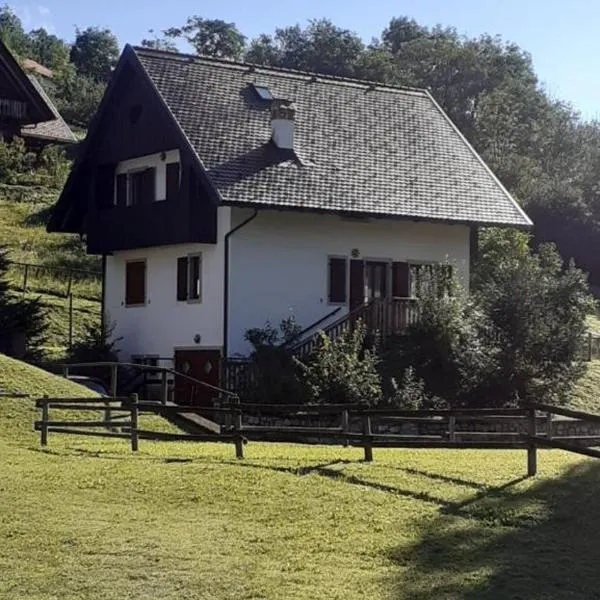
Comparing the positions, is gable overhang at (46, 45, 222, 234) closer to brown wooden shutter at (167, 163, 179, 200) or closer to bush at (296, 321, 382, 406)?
brown wooden shutter at (167, 163, 179, 200)

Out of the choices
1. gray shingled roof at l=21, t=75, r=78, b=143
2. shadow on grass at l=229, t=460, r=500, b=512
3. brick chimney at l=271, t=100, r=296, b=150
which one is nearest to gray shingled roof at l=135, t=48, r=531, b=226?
brick chimney at l=271, t=100, r=296, b=150

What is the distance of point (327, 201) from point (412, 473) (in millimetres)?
16212

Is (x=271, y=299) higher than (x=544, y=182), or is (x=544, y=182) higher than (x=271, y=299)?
(x=544, y=182)

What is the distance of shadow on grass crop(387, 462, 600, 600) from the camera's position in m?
11.5

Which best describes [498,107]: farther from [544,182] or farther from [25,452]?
[25,452]

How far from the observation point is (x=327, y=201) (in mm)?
32094

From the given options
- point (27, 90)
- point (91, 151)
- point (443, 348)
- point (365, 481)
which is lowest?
point (365, 481)

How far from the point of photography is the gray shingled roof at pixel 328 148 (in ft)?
105

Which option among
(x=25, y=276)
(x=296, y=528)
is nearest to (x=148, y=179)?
(x=25, y=276)

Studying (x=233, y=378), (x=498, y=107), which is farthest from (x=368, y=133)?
(x=498, y=107)

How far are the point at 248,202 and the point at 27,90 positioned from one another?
98.8ft

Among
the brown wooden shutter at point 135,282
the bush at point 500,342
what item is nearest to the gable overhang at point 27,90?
the brown wooden shutter at point 135,282

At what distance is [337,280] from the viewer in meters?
33.6

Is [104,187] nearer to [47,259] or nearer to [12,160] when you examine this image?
[47,259]
